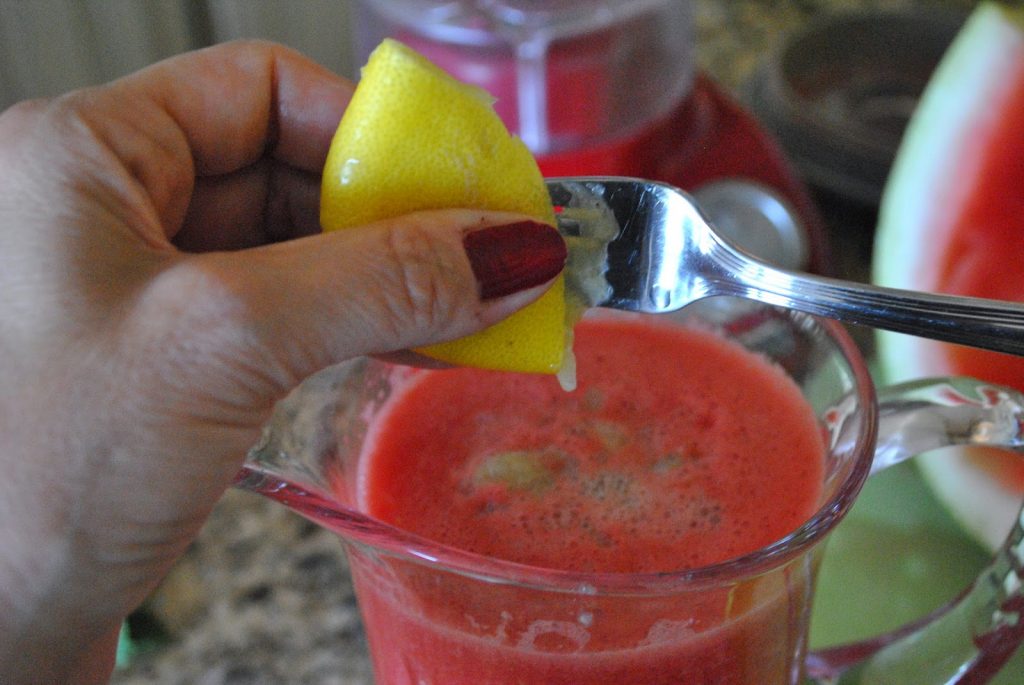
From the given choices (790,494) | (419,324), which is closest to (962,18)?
(790,494)

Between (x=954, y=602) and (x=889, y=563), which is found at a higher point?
(x=954, y=602)

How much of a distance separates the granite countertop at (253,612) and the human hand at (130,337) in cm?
30

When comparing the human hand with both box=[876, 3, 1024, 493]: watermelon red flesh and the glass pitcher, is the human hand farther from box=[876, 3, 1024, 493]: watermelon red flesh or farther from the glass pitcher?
box=[876, 3, 1024, 493]: watermelon red flesh

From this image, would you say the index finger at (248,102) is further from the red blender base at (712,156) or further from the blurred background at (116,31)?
the blurred background at (116,31)

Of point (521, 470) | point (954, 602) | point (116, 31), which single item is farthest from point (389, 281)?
point (116, 31)

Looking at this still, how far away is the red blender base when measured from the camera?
2.94ft

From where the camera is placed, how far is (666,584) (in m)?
0.39

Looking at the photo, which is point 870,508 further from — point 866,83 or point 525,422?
point 866,83

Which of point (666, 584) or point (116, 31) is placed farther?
point (116, 31)

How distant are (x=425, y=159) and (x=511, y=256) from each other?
0.18ft

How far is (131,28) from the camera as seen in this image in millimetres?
1021

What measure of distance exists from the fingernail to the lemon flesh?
3 cm

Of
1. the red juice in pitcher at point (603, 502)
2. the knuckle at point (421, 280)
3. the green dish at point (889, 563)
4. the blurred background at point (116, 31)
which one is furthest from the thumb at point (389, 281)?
the blurred background at point (116, 31)

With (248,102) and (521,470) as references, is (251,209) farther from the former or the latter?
(521,470)
